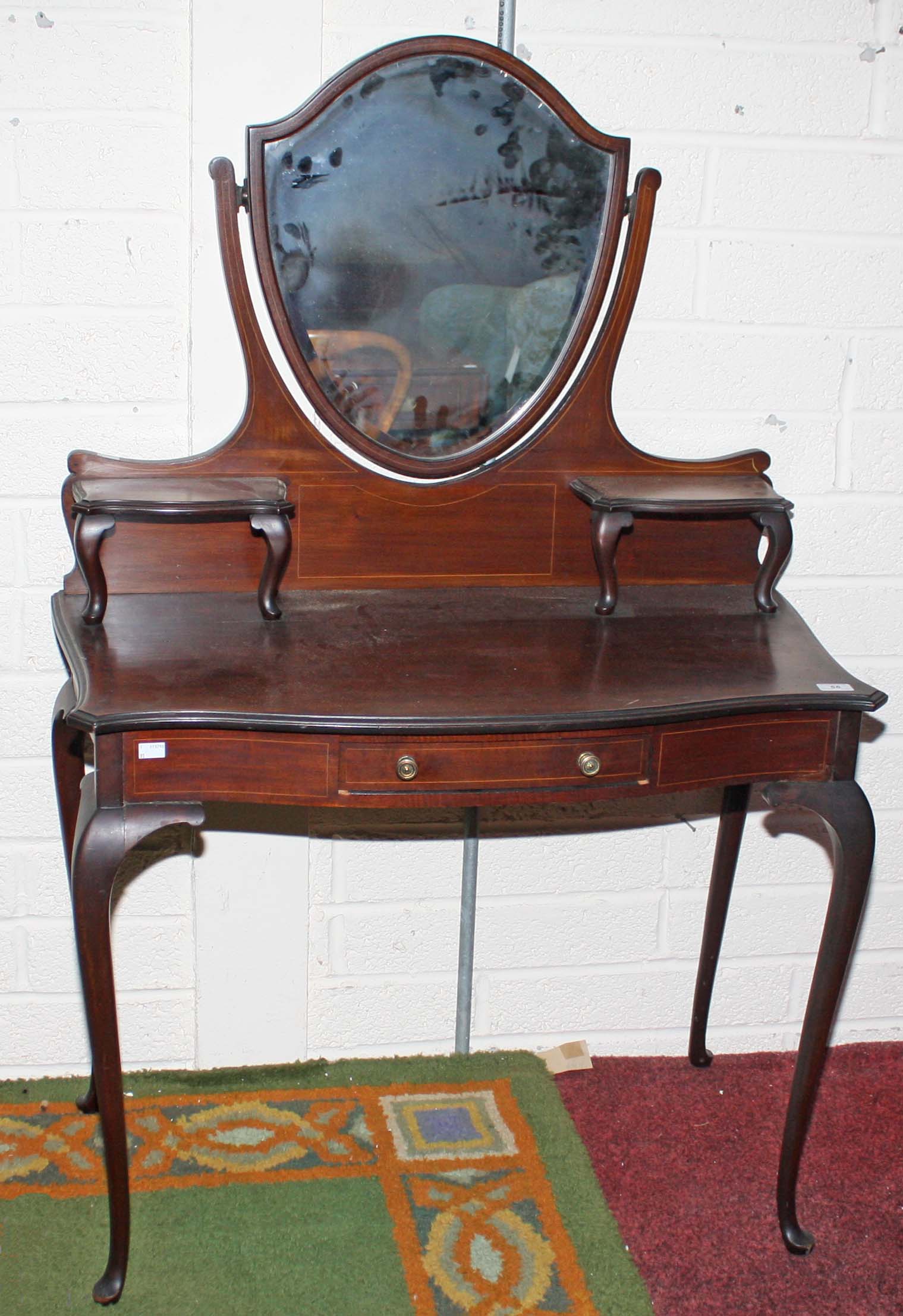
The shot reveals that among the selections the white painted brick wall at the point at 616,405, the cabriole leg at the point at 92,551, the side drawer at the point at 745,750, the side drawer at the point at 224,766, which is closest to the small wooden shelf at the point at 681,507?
the white painted brick wall at the point at 616,405

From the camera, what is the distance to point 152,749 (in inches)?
62.3

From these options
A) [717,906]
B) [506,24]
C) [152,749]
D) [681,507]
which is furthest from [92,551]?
[717,906]

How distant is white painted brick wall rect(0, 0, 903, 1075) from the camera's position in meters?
1.91

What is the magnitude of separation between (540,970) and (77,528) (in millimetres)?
1136

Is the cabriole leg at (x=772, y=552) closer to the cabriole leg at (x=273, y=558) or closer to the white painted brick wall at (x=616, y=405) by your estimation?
the white painted brick wall at (x=616, y=405)

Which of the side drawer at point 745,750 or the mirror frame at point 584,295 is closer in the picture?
the side drawer at point 745,750

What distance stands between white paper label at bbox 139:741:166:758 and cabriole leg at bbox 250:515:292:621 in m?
0.35

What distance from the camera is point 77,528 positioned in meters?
1.81

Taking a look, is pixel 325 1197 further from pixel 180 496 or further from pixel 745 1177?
pixel 180 496

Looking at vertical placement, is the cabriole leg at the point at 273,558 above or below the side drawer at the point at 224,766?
above

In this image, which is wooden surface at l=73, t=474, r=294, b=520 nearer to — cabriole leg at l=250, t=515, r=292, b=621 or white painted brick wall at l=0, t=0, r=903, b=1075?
cabriole leg at l=250, t=515, r=292, b=621

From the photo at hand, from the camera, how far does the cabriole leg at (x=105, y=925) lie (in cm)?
159

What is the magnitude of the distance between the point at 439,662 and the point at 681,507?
460mm

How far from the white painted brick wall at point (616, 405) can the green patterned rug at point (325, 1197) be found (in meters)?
0.10
